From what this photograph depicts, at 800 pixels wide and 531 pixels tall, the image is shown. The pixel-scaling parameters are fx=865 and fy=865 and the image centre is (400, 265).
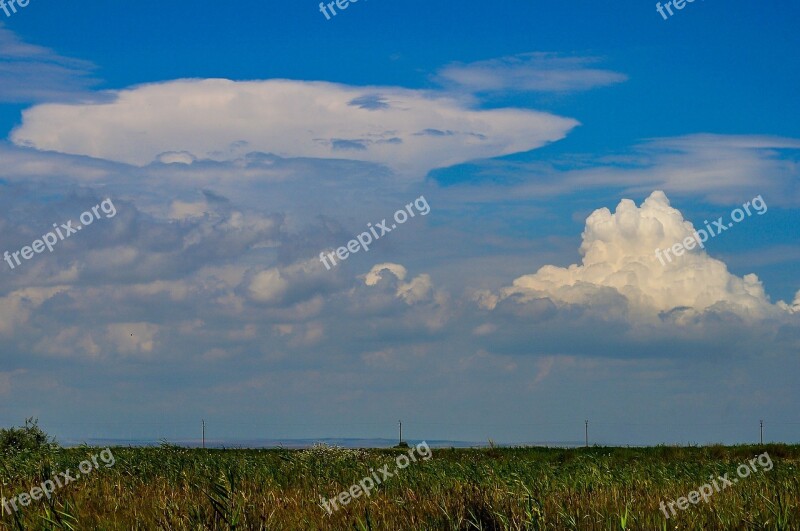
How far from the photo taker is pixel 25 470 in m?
20.0

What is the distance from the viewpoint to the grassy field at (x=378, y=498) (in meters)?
11.3

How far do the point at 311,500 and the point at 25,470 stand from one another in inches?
366

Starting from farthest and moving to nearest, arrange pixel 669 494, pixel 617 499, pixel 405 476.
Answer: pixel 405 476 < pixel 669 494 < pixel 617 499

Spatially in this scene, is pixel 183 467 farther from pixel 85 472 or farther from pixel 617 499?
pixel 617 499

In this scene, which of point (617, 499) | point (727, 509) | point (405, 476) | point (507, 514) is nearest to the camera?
point (507, 514)

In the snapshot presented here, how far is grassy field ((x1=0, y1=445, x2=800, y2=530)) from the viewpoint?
444 inches

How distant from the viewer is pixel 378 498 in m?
14.0

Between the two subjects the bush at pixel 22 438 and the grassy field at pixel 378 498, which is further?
the bush at pixel 22 438

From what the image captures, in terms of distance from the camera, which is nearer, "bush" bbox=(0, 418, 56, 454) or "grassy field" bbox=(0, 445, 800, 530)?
"grassy field" bbox=(0, 445, 800, 530)

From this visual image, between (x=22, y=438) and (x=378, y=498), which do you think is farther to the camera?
(x=22, y=438)

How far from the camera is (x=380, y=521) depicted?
1202cm

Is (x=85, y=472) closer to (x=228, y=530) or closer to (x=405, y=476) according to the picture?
(x=405, y=476)

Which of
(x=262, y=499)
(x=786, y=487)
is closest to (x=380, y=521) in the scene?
(x=262, y=499)

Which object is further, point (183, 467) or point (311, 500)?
point (183, 467)
